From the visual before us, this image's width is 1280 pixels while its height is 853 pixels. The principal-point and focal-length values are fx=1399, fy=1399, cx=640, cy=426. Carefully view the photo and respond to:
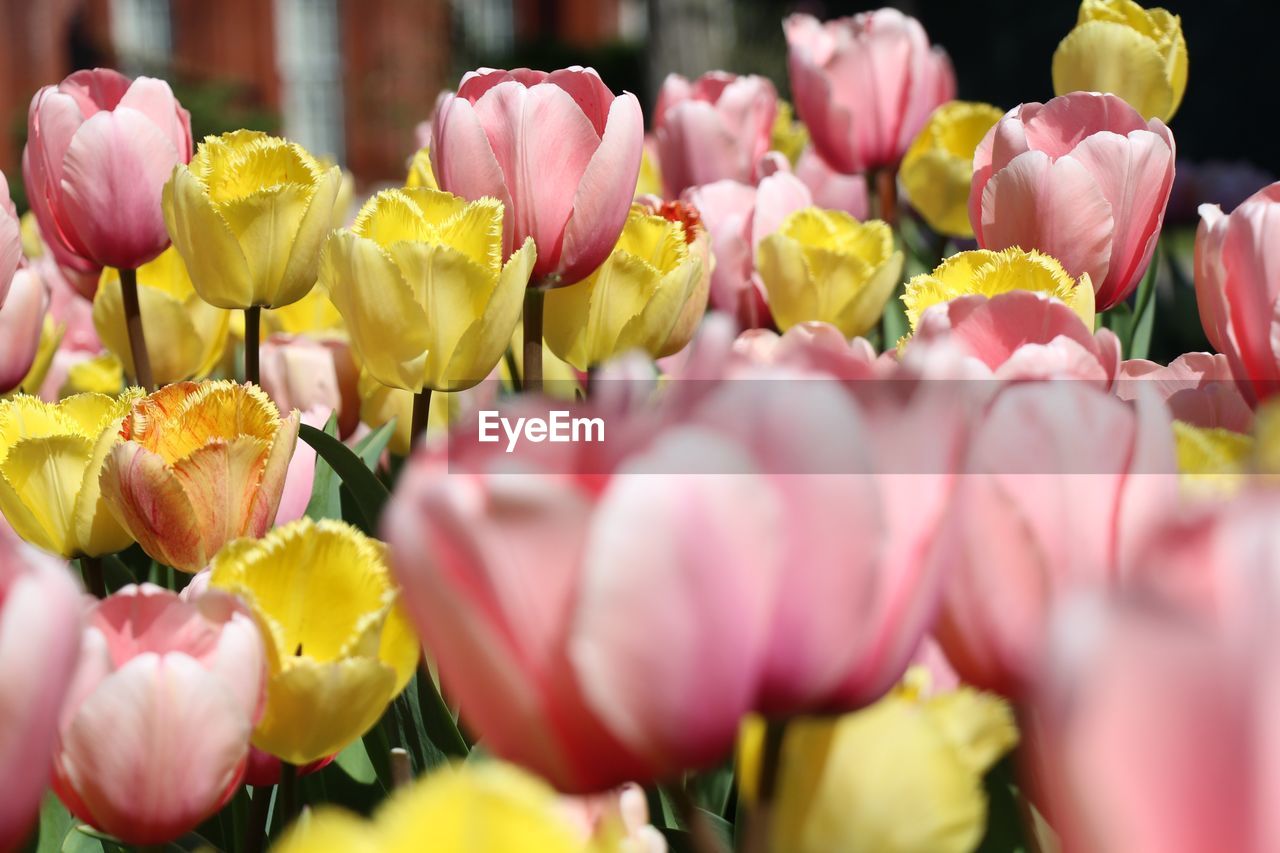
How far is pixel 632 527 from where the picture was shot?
12.1 inches

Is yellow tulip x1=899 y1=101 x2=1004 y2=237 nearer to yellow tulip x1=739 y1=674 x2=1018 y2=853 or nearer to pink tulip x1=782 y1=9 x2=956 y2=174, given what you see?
pink tulip x1=782 y1=9 x2=956 y2=174

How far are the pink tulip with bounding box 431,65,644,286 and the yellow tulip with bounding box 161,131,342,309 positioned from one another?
0.27ft

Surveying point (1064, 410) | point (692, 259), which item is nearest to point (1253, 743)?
point (1064, 410)

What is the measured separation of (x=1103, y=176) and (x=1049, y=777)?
553 mm

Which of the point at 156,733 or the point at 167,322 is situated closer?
the point at 156,733

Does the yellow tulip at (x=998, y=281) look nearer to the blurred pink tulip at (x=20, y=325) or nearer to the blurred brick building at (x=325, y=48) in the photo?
the blurred pink tulip at (x=20, y=325)

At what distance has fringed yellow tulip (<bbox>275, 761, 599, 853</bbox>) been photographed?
10.6 inches

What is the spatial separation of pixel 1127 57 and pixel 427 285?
58 centimetres

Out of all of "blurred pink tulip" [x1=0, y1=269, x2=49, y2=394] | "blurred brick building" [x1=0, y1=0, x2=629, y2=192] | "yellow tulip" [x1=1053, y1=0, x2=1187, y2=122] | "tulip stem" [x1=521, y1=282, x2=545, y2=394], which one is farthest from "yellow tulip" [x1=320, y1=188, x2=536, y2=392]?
"blurred brick building" [x1=0, y1=0, x2=629, y2=192]

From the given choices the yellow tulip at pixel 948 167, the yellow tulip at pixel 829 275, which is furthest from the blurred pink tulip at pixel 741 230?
the yellow tulip at pixel 948 167

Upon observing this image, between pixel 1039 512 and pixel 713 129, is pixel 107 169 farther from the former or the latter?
pixel 1039 512

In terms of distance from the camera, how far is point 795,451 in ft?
1.06

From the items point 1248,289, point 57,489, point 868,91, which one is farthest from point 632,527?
point 868,91

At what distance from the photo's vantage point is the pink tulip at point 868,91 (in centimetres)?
135
